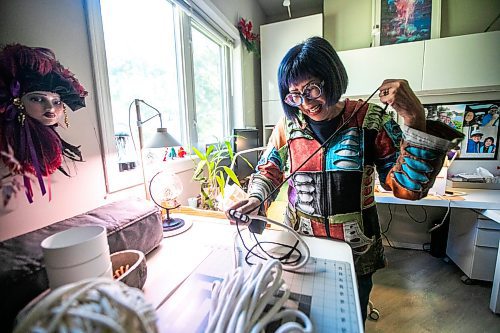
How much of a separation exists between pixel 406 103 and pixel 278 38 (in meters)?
1.84

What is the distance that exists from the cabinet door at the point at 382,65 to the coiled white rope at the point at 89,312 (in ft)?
6.71

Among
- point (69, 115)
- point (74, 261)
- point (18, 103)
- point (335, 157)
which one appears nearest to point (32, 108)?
point (18, 103)

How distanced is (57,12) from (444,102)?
2.45 m

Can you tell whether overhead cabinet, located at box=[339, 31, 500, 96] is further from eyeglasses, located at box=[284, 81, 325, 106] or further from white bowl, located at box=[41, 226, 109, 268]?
white bowl, located at box=[41, 226, 109, 268]

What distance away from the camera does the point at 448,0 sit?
1.72 m

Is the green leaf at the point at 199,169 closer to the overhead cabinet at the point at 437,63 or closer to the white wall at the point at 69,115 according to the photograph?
the white wall at the point at 69,115

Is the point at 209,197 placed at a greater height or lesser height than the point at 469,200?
greater

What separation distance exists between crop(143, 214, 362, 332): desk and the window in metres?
0.32

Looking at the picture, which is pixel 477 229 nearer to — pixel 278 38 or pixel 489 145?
pixel 489 145

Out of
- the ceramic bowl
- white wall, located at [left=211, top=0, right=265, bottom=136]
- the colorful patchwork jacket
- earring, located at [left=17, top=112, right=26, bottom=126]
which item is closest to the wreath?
white wall, located at [left=211, top=0, right=265, bottom=136]

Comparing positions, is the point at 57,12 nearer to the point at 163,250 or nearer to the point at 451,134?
the point at 163,250

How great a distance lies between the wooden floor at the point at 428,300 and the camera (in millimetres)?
1312

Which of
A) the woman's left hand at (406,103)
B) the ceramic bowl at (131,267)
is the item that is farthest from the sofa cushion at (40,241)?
the woman's left hand at (406,103)

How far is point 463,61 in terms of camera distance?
1.58 m
